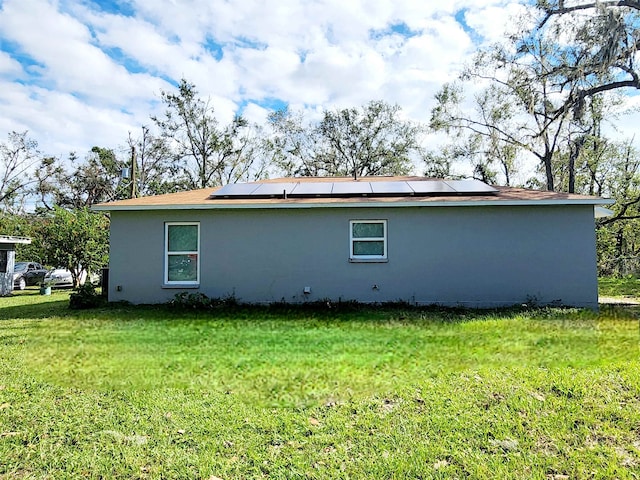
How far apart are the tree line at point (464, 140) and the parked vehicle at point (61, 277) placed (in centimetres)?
508

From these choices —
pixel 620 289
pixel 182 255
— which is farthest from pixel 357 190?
pixel 620 289

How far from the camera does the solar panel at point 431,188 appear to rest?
1073 cm

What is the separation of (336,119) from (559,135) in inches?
543

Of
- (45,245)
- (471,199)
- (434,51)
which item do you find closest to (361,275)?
(471,199)

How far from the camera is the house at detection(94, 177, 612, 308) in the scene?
10203mm

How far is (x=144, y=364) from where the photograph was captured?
17.7 feet

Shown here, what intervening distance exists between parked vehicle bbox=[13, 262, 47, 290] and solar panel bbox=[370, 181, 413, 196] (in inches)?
697

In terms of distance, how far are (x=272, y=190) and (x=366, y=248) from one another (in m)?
2.87

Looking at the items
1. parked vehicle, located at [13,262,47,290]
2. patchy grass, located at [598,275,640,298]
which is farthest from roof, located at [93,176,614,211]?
parked vehicle, located at [13,262,47,290]

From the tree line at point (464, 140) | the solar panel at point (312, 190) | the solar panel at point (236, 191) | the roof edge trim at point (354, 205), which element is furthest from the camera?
the tree line at point (464, 140)

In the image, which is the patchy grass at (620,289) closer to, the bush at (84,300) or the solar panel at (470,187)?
the solar panel at (470,187)

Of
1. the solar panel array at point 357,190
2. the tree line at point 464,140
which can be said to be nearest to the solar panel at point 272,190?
the solar panel array at point 357,190

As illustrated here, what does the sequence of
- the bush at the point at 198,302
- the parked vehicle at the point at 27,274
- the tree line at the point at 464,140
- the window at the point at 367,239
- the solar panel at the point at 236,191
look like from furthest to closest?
1. the parked vehicle at the point at 27,274
2. the tree line at the point at 464,140
3. the solar panel at the point at 236,191
4. the window at the point at 367,239
5. the bush at the point at 198,302

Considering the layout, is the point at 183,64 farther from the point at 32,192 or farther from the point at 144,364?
the point at 144,364
